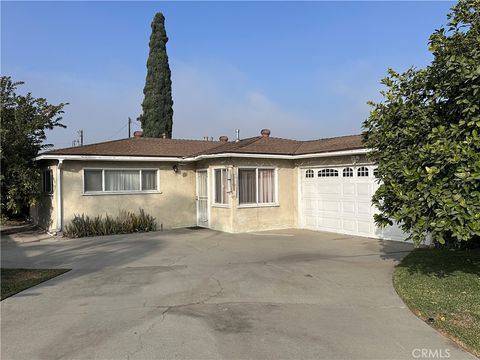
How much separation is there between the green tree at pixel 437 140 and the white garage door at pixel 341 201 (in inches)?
232

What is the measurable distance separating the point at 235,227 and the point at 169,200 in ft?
11.6

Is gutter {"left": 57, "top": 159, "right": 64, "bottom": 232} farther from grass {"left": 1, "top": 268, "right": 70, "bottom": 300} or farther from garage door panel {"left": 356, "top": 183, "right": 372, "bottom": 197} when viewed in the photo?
garage door panel {"left": 356, "top": 183, "right": 372, "bottom": 197}

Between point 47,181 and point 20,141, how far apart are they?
242 cm

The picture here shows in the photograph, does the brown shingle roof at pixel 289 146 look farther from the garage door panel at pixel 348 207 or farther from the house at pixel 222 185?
the garage door panel at pixel 348 207

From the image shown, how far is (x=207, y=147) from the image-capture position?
1883 cm

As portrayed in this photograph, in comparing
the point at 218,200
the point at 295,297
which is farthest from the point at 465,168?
the point at 218,200

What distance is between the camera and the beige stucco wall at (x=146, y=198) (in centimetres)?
1458

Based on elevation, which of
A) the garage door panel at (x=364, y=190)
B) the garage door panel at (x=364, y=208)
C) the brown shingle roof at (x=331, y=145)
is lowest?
the garage door panel at (x=364, y=208)

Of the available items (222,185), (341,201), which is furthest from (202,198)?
(341,201)

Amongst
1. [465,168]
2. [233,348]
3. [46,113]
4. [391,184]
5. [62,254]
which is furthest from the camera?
[46,113]

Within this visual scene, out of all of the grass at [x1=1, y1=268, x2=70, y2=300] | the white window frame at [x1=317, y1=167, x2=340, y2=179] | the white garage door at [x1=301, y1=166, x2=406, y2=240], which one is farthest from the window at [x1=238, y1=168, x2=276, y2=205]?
the grass at [x1=1, y1=268, x2=70, y2=300]

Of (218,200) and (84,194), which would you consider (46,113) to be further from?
(218,200)

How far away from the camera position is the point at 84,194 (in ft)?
48.5

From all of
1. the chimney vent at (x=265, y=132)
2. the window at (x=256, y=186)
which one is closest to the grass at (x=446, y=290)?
the window at (x=256, y=186)
